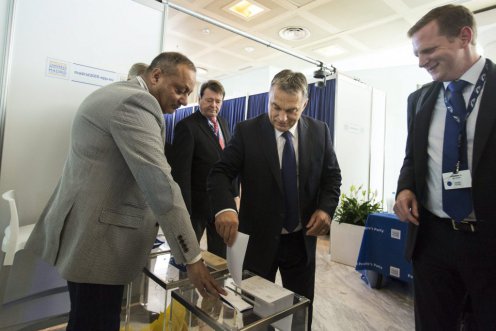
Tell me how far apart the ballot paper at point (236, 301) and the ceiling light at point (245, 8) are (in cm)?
373

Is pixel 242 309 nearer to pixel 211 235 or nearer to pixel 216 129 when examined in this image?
pixel 211 235

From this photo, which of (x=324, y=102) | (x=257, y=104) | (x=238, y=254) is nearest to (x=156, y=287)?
(x=238, y=254)

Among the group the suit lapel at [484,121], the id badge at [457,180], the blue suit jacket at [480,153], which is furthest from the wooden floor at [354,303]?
the suit lapel at [484,121]

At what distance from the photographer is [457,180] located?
0.97m

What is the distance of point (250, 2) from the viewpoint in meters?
3.79

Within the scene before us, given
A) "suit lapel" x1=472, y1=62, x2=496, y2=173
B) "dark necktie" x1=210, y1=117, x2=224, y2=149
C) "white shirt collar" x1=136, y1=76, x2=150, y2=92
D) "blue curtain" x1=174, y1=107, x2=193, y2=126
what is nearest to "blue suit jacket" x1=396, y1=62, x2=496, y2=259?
"suit lapel" x1=472, y1=62, x2=496, y2=173

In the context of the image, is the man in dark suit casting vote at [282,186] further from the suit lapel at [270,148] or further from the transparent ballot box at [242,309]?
the transparent ballot box at [242,309]

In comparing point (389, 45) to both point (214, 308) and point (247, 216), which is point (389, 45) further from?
point (214, 308)

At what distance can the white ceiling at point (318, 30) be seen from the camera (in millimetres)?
3736

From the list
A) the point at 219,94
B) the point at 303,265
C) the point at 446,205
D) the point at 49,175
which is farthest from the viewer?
the point at 219,94

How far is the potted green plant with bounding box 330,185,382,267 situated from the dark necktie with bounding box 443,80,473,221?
7.79 feet

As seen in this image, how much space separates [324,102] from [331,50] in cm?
146

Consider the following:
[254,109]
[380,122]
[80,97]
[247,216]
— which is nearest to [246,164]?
[247,216]

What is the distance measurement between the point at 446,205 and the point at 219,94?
5.36 ft
